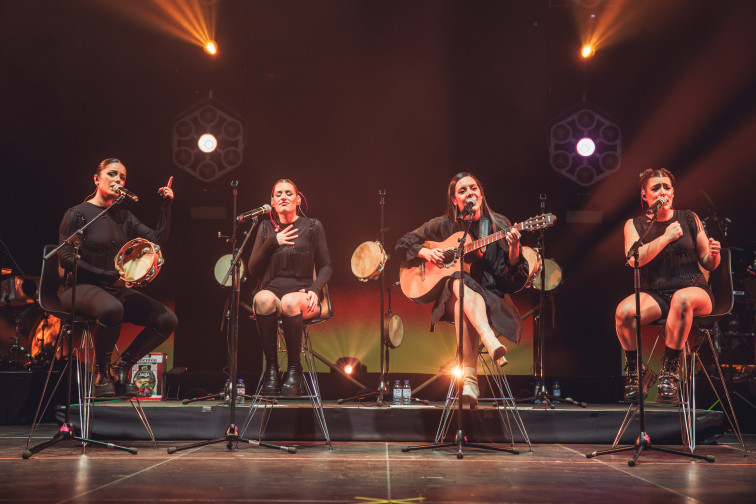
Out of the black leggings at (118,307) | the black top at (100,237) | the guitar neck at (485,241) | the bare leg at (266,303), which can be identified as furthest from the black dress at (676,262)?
the black top at (100,237)

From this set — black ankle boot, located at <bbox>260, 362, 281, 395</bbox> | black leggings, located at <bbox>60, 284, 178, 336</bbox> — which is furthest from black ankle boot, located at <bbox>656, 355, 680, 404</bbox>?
black leggings, located at <bbox>60, 284, 178, 336</bbox>

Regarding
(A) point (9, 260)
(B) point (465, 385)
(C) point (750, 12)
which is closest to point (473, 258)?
(B) point (465, 385)

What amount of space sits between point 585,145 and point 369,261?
10.6ft

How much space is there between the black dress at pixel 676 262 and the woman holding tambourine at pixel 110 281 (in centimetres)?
364

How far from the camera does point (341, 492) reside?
3.17 meters

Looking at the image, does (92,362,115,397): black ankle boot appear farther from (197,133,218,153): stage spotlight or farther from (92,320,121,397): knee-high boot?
(197,133,218,153): stage spotlight

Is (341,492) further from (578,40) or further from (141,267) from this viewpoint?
(578,40)

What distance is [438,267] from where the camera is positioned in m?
5.07

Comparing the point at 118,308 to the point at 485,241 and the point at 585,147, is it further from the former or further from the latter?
the point at 585,147

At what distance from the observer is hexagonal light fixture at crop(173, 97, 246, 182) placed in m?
7.59

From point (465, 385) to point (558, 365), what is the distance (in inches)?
117

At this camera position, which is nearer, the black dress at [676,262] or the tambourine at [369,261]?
the black dress at [676,262]

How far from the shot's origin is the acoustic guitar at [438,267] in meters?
4.78

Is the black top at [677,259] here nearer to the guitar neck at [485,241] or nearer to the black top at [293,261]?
the guitar neck at [485,241]
